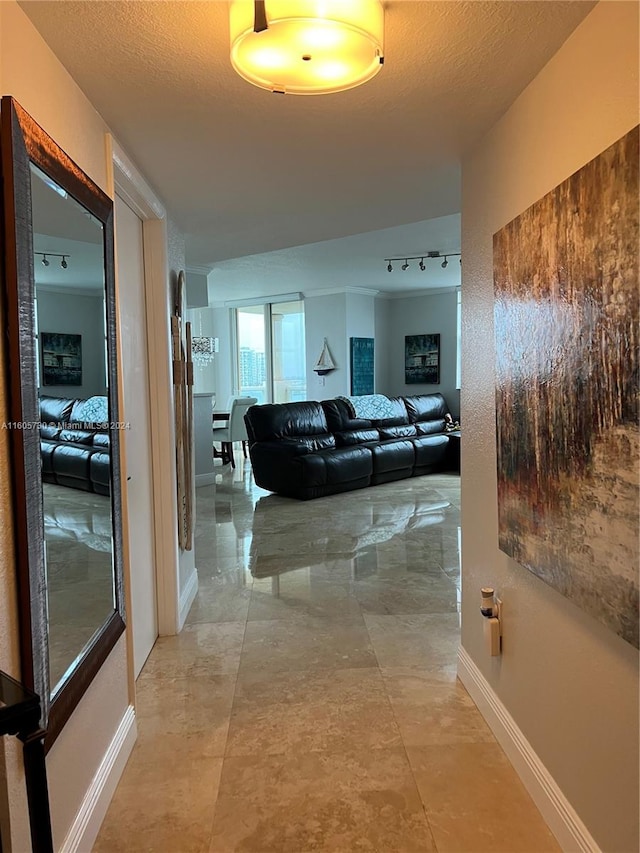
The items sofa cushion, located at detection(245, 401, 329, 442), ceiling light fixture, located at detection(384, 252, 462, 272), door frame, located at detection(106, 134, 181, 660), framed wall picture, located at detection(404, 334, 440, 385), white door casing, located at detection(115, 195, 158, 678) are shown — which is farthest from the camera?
framed wall picture, located at detection(404, 334, 440, 385)

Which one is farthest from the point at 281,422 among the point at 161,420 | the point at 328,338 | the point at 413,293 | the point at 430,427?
the point at 413,293

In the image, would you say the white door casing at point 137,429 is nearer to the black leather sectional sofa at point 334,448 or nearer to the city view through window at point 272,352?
the black leather sectional sofa at point 334,448

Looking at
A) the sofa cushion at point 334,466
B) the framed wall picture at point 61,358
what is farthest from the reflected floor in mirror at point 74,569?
the sofa cushion at point 334,466

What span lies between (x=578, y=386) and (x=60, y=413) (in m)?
1.39

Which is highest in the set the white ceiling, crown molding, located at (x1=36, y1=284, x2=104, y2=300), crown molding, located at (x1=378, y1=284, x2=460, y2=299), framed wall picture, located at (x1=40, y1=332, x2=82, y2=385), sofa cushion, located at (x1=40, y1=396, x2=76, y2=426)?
crown molding, located at (x1=378, y1=284, x2=460, y2=299)

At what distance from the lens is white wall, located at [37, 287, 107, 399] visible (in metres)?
1.57

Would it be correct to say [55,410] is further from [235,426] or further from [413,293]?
[413,293]

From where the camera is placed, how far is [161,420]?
302cm

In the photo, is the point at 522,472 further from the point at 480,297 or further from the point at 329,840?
the point at 329,840

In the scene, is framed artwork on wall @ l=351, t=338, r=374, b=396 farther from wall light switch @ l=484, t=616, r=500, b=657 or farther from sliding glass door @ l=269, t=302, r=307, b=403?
wall light switch @ l=484, t=616, r=500, b=657

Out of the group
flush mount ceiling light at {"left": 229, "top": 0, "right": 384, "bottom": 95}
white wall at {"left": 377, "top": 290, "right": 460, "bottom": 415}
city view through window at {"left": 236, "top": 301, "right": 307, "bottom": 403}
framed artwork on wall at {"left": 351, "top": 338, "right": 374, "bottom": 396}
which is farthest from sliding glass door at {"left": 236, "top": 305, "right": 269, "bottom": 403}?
flush mount ceiling light at {"left": 229, "top": 0, "right": 384, "bottom": 95}

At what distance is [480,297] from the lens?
7.43 ft

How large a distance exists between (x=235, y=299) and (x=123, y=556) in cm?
896

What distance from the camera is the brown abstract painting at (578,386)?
4.14 ft
